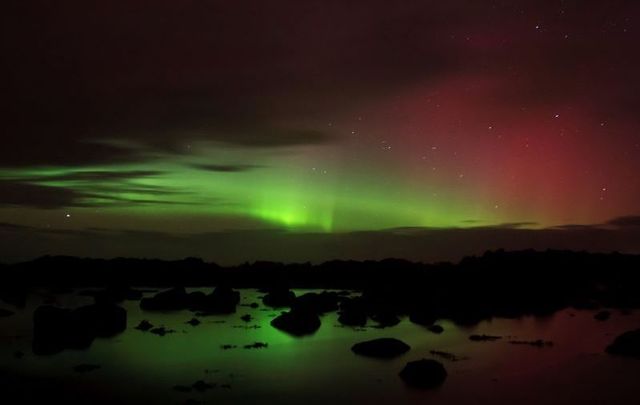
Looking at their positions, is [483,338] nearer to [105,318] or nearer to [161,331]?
[161,331]

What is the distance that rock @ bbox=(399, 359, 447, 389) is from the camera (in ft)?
78.8

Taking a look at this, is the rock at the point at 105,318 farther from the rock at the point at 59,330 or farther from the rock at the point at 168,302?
the rock at the point at 168,302

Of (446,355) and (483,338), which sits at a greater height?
(483,338)

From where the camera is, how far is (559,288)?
269 ft

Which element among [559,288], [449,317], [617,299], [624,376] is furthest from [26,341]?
[559,288]

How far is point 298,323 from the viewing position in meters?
39.6

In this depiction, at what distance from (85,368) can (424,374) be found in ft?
44.0

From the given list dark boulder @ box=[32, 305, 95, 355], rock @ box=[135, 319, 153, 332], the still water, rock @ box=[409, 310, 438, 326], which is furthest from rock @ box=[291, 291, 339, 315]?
dark boulder @ box=[32, 305, 95, 355]

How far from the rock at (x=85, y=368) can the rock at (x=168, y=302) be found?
26470mm

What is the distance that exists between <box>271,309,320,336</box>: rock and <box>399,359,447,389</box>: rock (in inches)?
576

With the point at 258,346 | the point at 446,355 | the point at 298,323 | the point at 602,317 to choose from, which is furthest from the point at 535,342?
the point at 602,317

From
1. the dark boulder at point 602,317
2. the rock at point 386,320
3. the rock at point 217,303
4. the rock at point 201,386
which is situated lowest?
the rock at point 201,386

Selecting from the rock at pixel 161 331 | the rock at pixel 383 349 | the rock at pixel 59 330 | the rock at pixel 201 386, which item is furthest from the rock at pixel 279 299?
the rock at pixel 201 386

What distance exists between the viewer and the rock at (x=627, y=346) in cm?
3244
